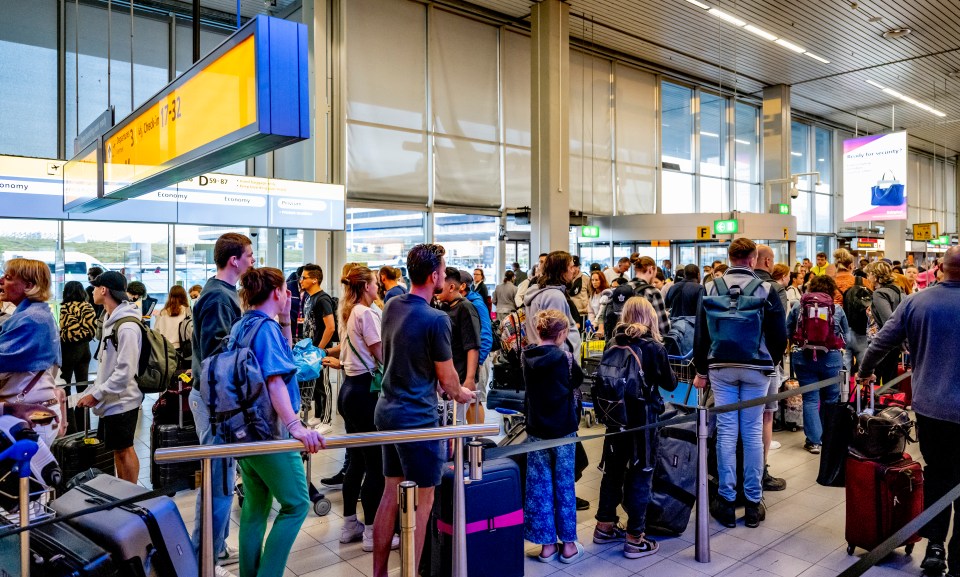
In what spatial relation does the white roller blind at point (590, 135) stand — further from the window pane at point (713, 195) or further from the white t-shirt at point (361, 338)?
the white t-shirt at point (361, 338)

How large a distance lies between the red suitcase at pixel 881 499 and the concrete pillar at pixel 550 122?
27.4 ft

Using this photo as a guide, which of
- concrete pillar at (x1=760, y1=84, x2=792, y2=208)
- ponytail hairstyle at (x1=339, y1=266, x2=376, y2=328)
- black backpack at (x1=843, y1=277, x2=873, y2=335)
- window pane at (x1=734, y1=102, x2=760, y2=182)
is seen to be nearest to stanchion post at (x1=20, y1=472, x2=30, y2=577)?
ponytail hairstyle at (x1=339, y1=266, x2=376, y2=328)

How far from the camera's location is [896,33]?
46.8 feet

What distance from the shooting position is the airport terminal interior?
12.3 feet

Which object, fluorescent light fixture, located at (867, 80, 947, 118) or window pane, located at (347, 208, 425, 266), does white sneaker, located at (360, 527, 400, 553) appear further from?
fluorescent light fixture, located at (867, 80, 947, 118)

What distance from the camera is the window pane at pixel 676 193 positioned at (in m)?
17.5

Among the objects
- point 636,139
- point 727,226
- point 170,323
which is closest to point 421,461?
point 170,323

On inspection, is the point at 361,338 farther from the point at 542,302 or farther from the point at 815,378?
the point at 815,378

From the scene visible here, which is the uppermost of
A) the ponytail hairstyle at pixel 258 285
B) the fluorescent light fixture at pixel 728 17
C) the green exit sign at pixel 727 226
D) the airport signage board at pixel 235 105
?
the fluorescent light fixture at pixel 728 17

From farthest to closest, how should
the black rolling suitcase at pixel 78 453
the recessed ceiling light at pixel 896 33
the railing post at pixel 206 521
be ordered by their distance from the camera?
the recessed ceiling light at pixel 896 33 → the black rolling suitcase at pixel 78 453 → the railing post at pixel 206 521

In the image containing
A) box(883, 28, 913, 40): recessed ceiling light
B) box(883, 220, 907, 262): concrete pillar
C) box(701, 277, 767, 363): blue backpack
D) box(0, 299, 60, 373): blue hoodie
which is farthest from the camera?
box(883, 220, 907, 262): concrete pillar

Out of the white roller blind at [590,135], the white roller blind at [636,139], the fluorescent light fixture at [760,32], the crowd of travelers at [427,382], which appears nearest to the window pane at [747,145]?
the white roller blind at [636,139]

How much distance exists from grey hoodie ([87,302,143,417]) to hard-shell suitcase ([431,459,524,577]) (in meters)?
2.07

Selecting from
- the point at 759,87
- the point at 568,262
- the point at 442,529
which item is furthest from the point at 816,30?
the point at 442,529
